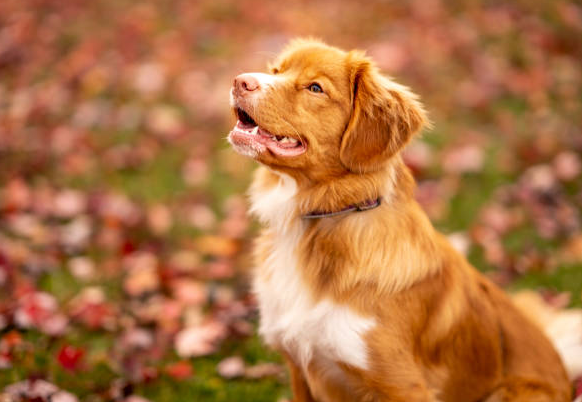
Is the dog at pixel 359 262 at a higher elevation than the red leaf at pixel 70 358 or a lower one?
higher

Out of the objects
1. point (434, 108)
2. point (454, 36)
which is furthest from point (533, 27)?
point (434, 108)

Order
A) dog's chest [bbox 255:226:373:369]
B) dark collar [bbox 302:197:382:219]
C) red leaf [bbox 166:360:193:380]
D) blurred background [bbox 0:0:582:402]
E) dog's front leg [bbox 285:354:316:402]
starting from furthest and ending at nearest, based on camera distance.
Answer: blurred background [bbox 0:0:582:402] → red leaf [bbox 166:360:193:380] → dog's front leg [bbox 285:354:316:402] → dark collar [bbox 302:197:382:219] → dog's chest [bbox 255:226:373:369]

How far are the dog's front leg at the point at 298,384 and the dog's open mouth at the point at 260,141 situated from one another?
1.11 m

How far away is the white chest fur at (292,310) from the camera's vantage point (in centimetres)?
262

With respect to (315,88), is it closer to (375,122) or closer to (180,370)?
(375,122)

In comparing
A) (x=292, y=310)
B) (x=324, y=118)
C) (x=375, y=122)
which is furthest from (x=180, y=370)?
(x=375, y=122)

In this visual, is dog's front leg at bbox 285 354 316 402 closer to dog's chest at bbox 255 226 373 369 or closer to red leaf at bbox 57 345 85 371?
dog's chest at bbox 255 226 373 369

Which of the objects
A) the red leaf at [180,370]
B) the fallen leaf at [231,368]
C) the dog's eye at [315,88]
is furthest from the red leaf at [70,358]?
the dog's eye at [315,88]

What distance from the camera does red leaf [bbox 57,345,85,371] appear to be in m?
3.71

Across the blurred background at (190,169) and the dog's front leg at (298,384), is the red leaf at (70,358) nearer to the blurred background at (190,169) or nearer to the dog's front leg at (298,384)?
the blurred background at (190,169)

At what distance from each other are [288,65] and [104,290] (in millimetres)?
2531

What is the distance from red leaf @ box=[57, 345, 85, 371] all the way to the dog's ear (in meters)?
2.27

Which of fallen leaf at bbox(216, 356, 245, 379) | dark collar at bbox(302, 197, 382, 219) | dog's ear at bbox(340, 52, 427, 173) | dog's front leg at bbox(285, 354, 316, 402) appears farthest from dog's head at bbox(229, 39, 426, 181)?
fallen leaf at bbox(216, 356, 245, 379)

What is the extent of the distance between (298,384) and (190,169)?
3487 millimetres
